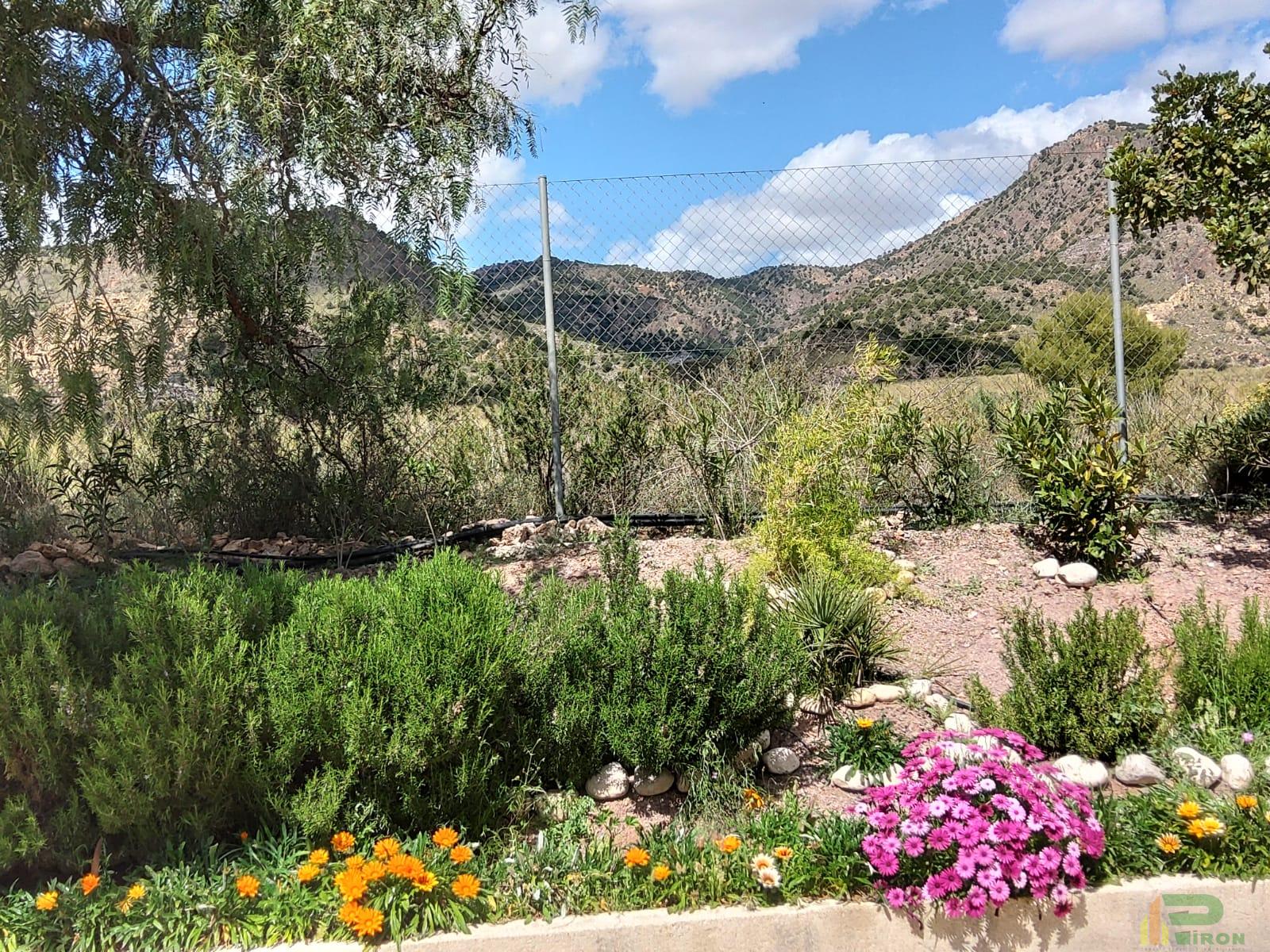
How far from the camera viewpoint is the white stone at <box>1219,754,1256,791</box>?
2771 mm

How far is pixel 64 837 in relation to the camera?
98.0 inches

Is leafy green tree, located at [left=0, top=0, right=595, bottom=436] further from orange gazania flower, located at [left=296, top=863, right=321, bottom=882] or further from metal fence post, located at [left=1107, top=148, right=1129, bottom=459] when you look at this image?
metal fence post, located at [left=1107, top=148, right=1129, bottom=459]

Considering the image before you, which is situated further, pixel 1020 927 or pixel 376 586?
pixel 376 586

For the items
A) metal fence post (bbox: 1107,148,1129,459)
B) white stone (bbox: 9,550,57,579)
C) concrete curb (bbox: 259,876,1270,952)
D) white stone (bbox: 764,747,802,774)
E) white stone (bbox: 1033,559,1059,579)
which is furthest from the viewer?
metal fence post (bbox: 1107,148,1129,459)

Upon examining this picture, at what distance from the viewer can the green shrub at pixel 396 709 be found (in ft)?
8.24

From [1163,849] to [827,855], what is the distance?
0.90m

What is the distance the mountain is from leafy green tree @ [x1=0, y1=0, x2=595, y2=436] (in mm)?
1644

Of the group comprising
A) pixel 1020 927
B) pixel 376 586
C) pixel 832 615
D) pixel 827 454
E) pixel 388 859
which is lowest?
pixel 1020 927

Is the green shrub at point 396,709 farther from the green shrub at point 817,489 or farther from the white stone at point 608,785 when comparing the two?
the green shrub at point 817,489

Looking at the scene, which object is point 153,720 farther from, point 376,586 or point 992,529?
point 992,529

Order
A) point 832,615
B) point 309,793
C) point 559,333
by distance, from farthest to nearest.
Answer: point 559,333
point 832,615
point 309,793

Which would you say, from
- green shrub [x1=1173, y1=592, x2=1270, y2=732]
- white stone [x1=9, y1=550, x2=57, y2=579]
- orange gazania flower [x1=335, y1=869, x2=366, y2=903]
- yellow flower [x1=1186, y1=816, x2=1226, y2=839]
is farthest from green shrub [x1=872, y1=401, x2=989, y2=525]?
white stone [x1=9, y1=550, x2=57, y2=579]

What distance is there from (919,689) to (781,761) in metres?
0.75

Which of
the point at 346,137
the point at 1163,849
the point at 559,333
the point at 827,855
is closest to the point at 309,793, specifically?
the point at 827,855
